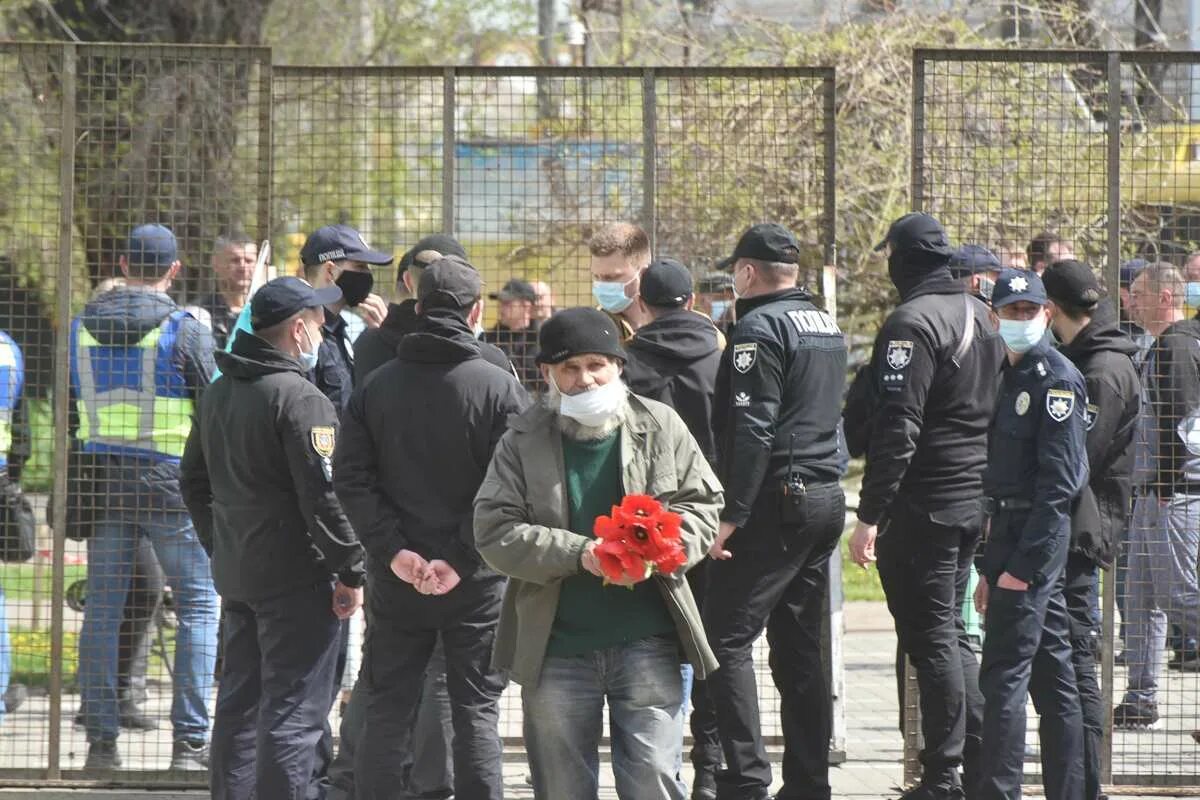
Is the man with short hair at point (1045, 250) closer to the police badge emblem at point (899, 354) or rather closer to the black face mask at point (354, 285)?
the police badge emblem at point (899, 354)

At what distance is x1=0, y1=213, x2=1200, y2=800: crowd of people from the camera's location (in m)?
5.24

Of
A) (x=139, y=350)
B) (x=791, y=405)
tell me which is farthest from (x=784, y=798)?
(x=139, y=350)

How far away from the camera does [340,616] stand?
621cm

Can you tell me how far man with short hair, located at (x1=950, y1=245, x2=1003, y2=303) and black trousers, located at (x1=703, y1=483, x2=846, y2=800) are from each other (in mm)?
1428

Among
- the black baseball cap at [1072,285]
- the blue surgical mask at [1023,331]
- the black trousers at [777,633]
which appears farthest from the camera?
the black baseball cap at [1072,285]

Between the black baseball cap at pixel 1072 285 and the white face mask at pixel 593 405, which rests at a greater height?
the black baseball cap at pixel 1072 285

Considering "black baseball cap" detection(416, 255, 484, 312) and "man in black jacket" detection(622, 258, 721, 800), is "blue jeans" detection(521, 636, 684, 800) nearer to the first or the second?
"black baseball cap" detection(416, 255, 484, 312)

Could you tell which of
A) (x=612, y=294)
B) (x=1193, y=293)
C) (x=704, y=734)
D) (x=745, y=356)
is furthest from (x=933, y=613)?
(x=1193, y=293)

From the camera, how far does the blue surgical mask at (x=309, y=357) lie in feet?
20.6

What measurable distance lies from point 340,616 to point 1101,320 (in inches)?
125

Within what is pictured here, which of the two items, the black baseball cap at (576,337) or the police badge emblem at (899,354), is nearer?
the black baseball cap at (576,337)

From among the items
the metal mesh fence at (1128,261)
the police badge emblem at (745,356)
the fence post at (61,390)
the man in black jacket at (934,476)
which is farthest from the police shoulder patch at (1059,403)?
the fence post at (61,390)

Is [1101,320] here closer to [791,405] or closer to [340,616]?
[791,405]

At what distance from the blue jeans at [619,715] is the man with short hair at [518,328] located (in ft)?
10.5
